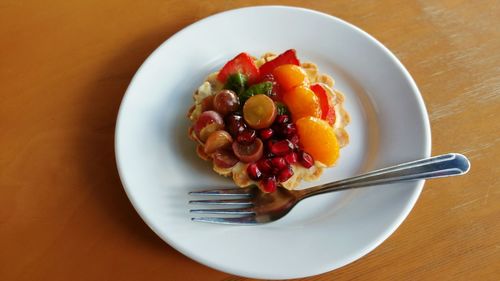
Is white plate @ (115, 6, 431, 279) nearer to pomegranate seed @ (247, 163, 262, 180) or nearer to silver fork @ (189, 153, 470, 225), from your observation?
silver fork @ (189, 153, 470, 225)

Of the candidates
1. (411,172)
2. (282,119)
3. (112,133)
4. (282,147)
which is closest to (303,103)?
(282,119)

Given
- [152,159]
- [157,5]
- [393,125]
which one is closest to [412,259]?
[393,125]

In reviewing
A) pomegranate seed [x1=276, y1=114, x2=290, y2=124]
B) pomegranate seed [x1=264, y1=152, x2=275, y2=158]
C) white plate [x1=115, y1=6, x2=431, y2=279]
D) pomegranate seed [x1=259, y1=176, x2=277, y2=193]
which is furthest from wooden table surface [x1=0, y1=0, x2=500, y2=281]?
pomegranate seed [x1=276, y1=114, x2=290, y2=124]

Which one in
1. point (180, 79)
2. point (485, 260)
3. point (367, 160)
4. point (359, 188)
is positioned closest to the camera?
point (485, 260)

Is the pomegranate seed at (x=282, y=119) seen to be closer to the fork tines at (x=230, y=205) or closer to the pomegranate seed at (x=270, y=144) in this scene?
the pomegranate seed at (x=270, y=144)

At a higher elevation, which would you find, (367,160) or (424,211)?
(367,160)

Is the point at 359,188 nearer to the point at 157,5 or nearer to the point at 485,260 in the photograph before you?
the point at 485,260
